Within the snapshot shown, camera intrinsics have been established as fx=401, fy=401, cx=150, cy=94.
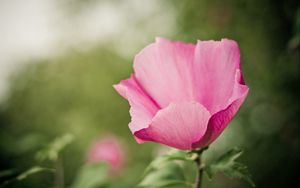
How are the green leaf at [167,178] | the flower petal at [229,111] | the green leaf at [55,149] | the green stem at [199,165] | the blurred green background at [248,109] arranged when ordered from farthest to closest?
the blurred green background at [248,109] → the green leaf at [55,149] → the green leaf at [167,178] → the green stem at [199,165] → the flower petal at [229,111]

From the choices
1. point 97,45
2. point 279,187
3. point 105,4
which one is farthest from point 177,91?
point 97,45

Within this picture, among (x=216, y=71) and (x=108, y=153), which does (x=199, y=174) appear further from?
(x=108, y=153)

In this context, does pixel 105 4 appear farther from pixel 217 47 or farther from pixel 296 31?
pixel 217 47

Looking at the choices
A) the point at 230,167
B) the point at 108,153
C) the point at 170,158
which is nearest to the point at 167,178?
the point at 170,158

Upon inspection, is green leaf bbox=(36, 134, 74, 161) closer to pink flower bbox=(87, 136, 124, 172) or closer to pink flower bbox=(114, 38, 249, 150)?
pink flower bbox=(114, 38, 249, 150)

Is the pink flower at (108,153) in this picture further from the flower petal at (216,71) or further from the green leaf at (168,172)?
the flower petal at (216,71)

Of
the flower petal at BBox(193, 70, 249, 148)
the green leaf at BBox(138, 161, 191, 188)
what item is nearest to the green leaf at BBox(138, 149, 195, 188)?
the green leaf at BBox(138, 161, 191, 188)

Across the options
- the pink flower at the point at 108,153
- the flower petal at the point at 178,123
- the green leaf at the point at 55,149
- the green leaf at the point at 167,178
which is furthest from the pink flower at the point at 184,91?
the pink flower at the point at 108,153
